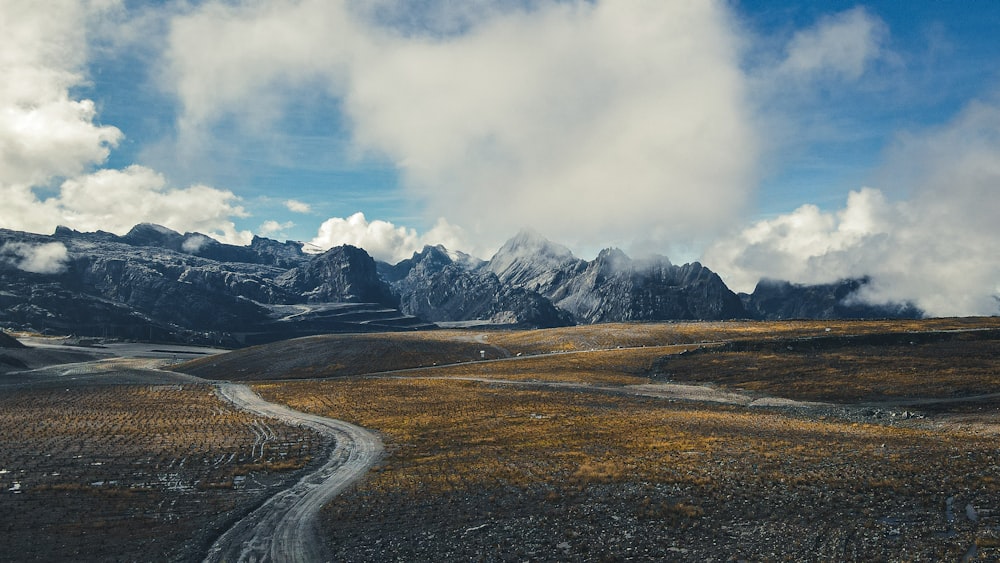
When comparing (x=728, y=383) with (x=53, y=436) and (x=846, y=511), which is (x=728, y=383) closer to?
(x=846, y=511)

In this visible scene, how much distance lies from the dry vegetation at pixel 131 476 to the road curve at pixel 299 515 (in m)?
1.35

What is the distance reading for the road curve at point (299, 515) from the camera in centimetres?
2530

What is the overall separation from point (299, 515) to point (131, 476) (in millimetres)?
16577

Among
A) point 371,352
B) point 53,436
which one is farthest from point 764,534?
point 371,352

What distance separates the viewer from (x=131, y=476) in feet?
124

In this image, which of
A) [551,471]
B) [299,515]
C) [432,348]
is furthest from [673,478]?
[432,348]

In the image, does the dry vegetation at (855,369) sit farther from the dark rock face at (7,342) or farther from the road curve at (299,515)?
the dark rock face at (7,342)

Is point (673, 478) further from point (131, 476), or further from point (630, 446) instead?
point (131, 476)

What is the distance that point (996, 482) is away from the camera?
30.2 metres

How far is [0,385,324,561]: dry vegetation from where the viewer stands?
26641mm

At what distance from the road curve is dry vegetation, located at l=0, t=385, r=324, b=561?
1354mm

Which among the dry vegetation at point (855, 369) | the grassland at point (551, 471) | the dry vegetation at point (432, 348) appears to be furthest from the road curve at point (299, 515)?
the dry vegetation at point (432, 348)

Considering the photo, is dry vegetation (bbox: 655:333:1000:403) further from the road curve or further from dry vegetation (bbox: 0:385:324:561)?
dry vegetation (bbox: 0:385:324:561)

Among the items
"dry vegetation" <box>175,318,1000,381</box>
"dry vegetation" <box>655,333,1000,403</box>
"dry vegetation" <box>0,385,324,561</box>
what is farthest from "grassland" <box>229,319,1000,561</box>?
"dry vegetation" <box>175,318,1000,381</box>
